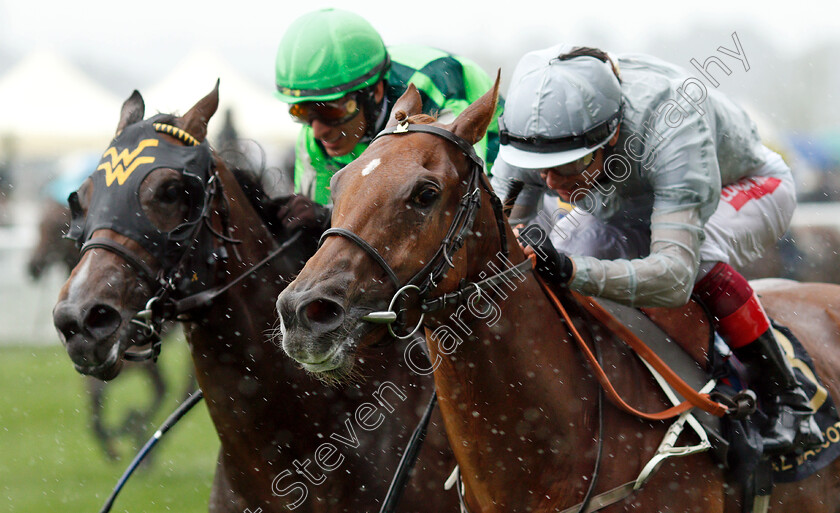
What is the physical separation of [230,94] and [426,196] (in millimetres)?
15716

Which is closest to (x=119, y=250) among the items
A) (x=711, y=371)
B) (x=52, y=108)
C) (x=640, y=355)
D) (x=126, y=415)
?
(x=640, y=355)

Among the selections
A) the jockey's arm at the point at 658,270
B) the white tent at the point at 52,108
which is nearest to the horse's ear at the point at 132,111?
the jockey's arm at the point at 658,270

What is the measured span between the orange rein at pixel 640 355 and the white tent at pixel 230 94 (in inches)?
583

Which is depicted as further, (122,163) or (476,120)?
(122,163)

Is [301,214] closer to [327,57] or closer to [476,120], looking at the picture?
[327,57]

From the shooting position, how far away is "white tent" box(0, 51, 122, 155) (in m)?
18.3

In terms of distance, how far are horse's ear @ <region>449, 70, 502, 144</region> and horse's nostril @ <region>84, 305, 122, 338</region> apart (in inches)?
51.4

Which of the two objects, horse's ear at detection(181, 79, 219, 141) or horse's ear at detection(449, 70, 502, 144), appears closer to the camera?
horse's ear at detection(449, 70, 502, 144)

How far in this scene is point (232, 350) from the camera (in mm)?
3217

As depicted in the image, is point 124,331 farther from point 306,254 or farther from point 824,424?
point 824,424

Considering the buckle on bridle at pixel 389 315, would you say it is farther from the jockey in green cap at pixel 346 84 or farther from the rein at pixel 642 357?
the jockey in green cap at pixel 346 84

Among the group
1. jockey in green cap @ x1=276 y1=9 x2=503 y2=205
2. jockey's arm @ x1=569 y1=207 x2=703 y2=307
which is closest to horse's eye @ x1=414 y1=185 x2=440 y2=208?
jockey's arm @ x1=569 y1=207 x2=703 y2=307

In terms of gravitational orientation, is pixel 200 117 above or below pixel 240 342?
above

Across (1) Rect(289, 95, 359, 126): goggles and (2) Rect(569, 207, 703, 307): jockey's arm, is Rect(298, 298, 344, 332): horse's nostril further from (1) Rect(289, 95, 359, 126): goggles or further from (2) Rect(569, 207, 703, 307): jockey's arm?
(1) Rect(289, 95, 359, 126): goggles
